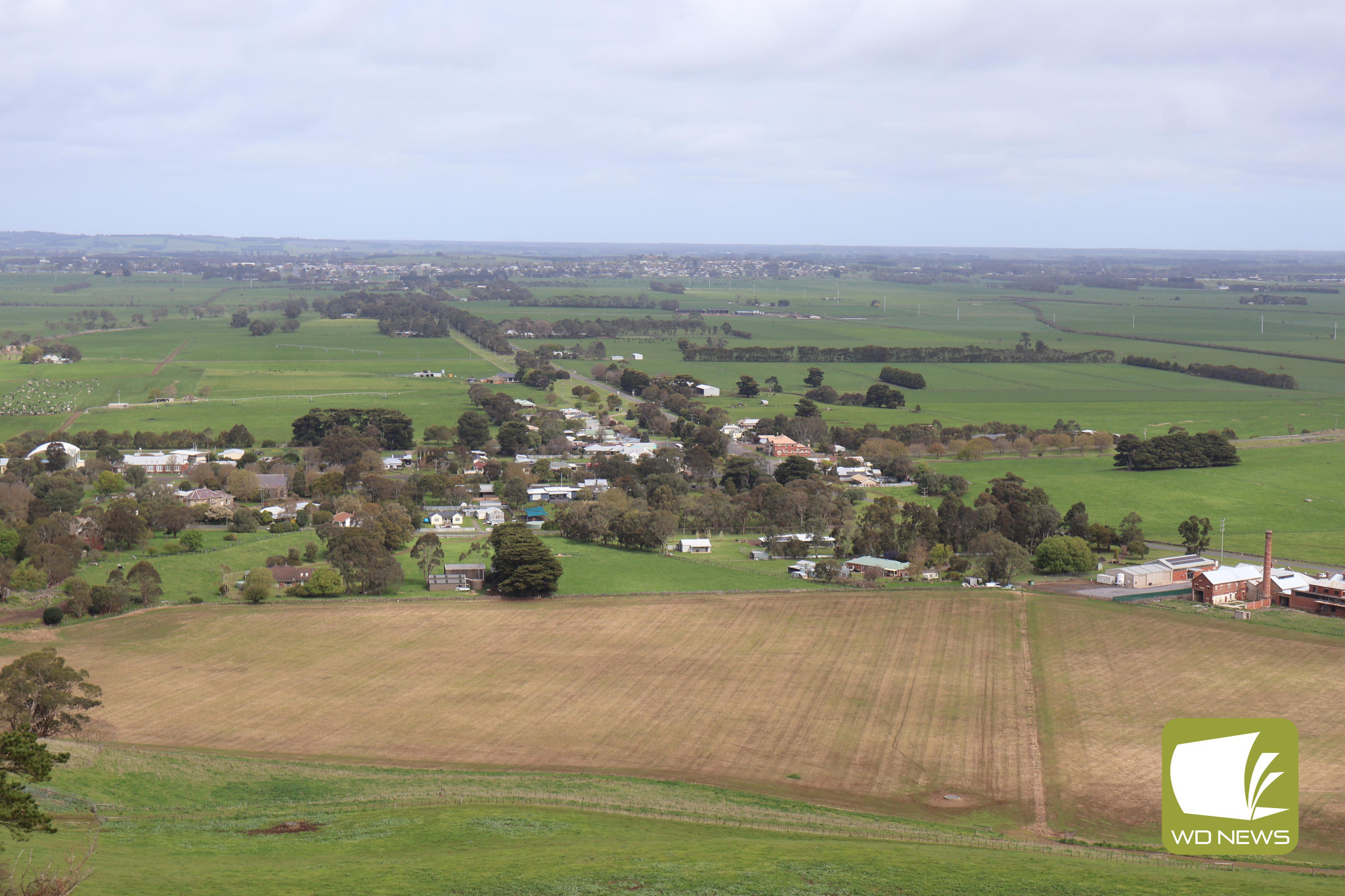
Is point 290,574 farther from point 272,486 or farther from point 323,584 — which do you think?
point 272,486

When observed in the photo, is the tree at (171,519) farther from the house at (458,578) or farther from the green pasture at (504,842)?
the green pasture at (504,842)

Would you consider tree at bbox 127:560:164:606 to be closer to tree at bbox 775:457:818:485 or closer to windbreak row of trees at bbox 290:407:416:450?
tree at bbox 775:457:818:485

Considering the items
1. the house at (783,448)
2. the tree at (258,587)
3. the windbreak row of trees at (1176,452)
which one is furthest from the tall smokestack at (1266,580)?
the tree at (258,587)

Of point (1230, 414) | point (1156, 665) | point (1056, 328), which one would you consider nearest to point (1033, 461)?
point (1230, 414)

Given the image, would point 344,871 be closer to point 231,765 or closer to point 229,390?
point 231,765

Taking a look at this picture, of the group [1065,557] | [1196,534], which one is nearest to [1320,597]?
[1196,534]
